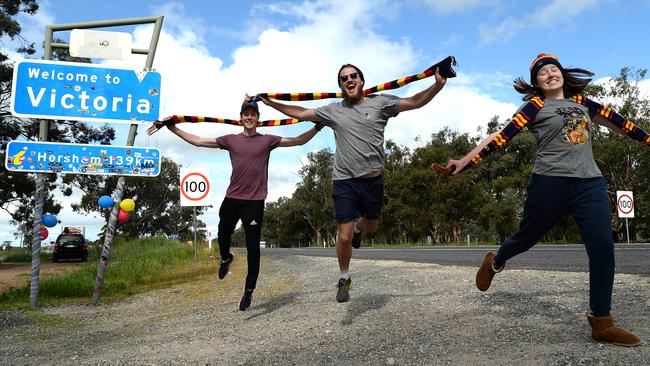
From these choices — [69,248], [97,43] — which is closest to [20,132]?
[69,248]

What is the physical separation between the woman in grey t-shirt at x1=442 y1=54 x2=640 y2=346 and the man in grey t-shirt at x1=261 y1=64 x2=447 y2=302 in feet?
3.12

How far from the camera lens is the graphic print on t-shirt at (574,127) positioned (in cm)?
339

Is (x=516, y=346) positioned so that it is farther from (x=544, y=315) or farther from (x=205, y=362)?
(x=205, y=362)

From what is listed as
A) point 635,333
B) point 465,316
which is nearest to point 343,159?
point 465,316

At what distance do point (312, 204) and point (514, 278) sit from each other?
62625mm

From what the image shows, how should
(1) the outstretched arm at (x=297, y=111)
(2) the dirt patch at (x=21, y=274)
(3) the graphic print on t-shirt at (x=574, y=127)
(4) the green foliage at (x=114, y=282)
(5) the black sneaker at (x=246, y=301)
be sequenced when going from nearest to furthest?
(3) the graphic print on t-shirt at (x=574, y=127)
(1) the outstretched arm at (x=297, y=111)
(5) the black sneaker at (x=246, y=301)
(4) the green foliage at (x=114, y=282)
(2) the dirt patch at (x=21, y=274)

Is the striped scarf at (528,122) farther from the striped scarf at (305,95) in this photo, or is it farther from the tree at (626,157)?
the tree at (626,157)

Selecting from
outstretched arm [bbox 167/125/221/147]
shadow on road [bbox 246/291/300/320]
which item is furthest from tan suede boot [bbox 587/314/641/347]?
outstretched arm [bbox 167/125/221/147]

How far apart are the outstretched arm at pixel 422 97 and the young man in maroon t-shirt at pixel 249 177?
107cm

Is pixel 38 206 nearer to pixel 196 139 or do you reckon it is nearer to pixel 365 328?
pixel 196 139

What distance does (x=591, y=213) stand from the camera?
131 inches

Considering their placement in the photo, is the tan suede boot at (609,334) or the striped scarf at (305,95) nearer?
the tan suede boot at (609,334)

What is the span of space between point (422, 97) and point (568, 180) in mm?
1461

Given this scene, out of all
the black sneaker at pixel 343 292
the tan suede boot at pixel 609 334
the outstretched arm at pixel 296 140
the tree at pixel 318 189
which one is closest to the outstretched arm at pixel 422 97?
the outstretched arm at pixel 296 140
